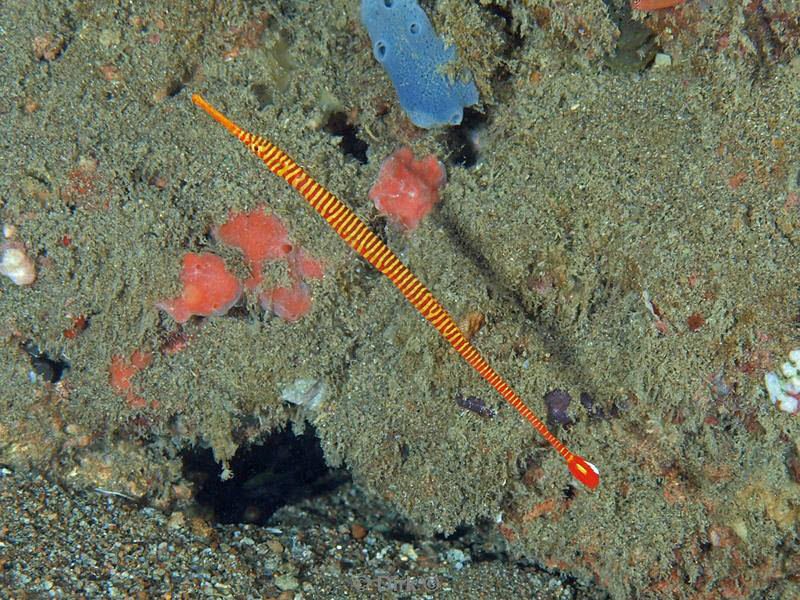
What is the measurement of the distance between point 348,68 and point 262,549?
127 inches

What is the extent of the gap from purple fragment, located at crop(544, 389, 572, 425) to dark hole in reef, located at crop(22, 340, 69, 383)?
11.2 feet

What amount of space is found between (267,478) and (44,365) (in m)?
2.61

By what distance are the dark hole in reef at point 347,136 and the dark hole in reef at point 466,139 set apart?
559mm

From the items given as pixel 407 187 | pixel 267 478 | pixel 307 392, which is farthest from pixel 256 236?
pixel 267 478

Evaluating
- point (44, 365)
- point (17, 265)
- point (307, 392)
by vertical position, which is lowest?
point (44, 365)

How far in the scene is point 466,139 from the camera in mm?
3621

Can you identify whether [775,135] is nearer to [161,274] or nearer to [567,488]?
[567,488]

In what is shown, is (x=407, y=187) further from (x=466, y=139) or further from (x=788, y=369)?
(x=788, y=369)

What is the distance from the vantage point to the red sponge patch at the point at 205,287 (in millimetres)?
3490

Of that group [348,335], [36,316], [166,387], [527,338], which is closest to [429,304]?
[527,338]

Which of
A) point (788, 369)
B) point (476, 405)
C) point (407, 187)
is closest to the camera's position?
point (788, 369)

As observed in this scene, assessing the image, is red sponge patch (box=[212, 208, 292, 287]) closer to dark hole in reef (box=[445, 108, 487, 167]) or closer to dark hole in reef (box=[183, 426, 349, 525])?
dark hole in reef (box=[445, 108, 487, 167])

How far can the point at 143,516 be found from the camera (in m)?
3.78

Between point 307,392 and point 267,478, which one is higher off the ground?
point 307,392
